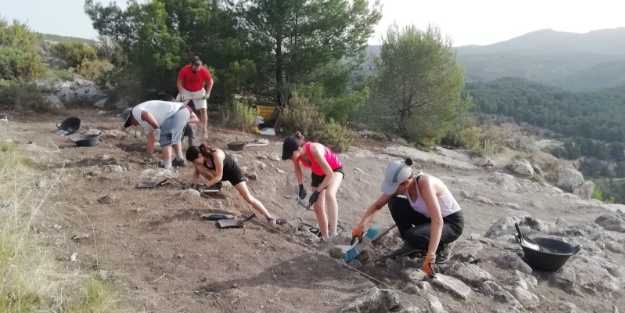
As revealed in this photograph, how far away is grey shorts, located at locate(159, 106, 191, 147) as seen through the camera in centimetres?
593

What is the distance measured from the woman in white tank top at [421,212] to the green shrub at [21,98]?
8.48 m

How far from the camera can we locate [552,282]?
4125 millimetres

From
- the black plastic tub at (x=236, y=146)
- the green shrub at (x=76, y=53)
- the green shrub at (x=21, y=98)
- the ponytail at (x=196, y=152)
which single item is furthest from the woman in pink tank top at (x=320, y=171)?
the green shrub at (x=76, y=53)

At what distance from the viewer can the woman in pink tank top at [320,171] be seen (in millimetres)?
4672

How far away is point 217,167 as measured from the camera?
4.79 metres

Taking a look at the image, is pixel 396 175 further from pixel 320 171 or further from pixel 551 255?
pixel 551 255

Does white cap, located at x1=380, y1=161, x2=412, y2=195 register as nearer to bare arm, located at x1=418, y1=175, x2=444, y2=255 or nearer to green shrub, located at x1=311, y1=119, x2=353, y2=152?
bare arm, located at x1=418, y1=175, x2=444, y2=255

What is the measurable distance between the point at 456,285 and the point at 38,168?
4933 millimetres

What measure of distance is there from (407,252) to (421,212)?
36cm

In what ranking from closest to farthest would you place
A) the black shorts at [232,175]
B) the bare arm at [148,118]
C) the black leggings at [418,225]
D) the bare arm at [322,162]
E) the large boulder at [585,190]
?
the black leggings at [418,225] → the bare arm at [322,162] → the black shorts at [232,175] → the bare arm at [148,118] → the large boulder at [585,190]

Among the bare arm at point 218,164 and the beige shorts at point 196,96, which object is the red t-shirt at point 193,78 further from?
the bare arm at point 218,164

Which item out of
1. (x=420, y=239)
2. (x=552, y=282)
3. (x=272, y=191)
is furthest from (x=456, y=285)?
(x=272, y=191)

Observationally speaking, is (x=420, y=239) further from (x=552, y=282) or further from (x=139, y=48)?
(x=139, y=48)

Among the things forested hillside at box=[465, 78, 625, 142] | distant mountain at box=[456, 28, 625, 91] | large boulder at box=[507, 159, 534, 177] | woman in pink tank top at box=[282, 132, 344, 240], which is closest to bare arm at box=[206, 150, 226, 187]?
woman in pink tank top at box=[282, 132, 344, 240]
